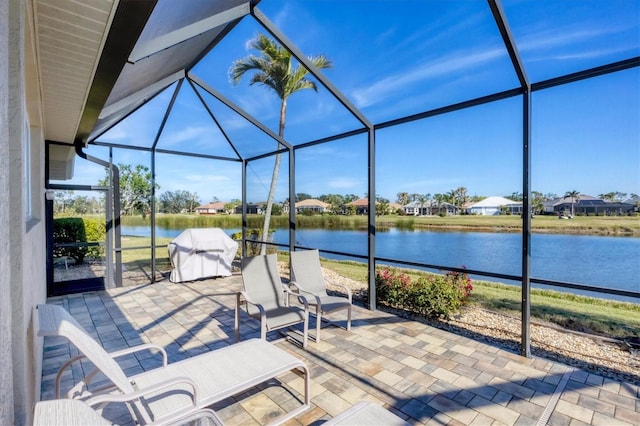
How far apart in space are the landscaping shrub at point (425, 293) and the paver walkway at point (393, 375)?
1.38 ft

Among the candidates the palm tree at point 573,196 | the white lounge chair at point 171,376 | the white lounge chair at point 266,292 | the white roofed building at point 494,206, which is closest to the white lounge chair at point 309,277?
the white lounge chair at point 266,292

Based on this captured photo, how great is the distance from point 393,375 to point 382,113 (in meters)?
3.57

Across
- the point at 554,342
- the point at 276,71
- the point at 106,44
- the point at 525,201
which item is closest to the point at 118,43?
the point at 106,44

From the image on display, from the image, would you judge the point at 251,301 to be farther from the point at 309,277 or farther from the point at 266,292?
the point at 309,277

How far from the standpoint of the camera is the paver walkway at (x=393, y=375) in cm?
257

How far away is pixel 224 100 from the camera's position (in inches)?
234

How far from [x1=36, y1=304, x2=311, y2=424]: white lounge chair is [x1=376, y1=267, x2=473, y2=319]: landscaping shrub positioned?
9.14 feet

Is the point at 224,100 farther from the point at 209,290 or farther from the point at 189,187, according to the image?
the point at 189,187

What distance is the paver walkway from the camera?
257cm

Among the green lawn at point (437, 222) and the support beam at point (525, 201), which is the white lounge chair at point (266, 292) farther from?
the support beam at point (525, 201)

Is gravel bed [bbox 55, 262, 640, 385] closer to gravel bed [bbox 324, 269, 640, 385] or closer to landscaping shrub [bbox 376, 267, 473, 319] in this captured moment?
gravel bed [bbox 324, 269, 640, 385]

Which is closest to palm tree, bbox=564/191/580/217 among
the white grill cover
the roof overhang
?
the roof overhang

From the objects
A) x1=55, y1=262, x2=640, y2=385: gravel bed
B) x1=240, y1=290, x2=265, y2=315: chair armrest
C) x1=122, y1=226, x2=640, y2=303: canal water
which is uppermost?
x1=122, y1=226, x2=640, y2=303: canal water

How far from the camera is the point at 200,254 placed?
24.3 feet
